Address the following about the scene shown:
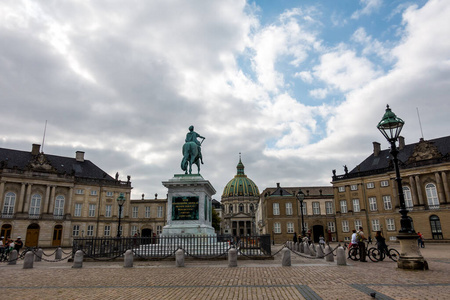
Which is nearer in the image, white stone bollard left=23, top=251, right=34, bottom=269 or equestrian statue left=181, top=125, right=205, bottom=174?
Result: white stone bollard left=23, top=251, right=34, bottom=269

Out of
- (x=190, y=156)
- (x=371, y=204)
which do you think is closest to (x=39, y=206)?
(x=190, y=156)

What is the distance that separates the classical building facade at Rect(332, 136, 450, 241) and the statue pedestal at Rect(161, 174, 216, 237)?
36.7 m

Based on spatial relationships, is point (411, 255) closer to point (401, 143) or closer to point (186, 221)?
point (186, 221)

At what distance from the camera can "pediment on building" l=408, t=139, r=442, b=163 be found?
4266 centimetres

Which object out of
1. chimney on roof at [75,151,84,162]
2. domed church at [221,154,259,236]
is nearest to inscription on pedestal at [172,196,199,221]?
chimney on roof at [75,151,84,162]

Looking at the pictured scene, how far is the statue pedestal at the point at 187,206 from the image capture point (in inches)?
707

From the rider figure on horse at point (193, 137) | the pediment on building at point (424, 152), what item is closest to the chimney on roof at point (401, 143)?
the pediment on building at point (424, 152)

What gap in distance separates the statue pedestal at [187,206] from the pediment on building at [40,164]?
121ft

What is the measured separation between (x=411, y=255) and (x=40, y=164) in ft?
165

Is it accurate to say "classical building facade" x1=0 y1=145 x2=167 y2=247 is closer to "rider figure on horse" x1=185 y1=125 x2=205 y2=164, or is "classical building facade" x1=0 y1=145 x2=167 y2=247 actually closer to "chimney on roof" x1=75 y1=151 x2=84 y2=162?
"chimney on roof" x1=75 y1=151 x2=84 y2=162

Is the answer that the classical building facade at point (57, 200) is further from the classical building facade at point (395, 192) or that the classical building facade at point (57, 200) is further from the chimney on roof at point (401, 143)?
the chimney on roof at point (401, 143)

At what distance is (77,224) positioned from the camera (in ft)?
160

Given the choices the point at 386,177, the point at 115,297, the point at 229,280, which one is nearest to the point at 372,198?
the point at 386,177

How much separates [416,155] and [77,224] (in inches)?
2128
